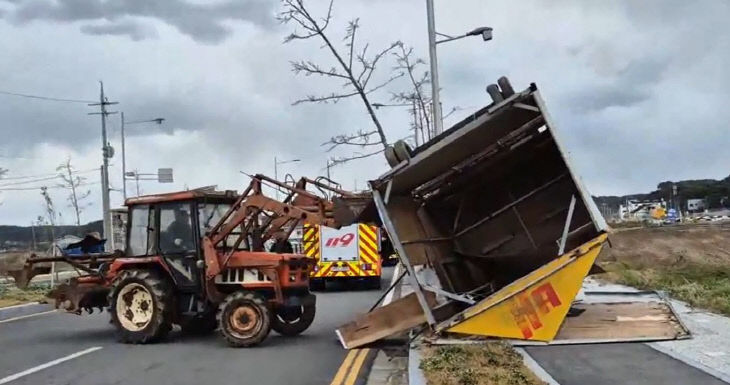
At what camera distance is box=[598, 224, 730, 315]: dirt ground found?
14359 mm

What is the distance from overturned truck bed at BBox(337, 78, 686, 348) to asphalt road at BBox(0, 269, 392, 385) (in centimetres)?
114

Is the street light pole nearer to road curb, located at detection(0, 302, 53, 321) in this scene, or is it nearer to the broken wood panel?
the broken wood panel

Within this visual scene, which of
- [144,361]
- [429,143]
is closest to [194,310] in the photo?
[144,361]

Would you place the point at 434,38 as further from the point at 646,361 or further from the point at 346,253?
the point at 646,361

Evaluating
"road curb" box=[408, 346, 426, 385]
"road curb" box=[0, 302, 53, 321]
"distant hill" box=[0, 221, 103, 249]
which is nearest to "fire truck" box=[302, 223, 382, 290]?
"road curb" box=[0, 302, 53, 321]

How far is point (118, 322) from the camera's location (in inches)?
544

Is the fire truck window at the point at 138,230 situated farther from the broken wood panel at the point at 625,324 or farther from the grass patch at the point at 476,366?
the broken wood panel at the point at 625,324

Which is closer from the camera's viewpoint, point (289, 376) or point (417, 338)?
point (289, 376)

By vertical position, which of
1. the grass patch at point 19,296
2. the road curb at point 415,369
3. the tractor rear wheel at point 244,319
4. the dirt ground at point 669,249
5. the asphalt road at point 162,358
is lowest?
the road curb at point 415,369

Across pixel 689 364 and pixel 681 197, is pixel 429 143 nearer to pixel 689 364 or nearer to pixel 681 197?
pixel 689 364

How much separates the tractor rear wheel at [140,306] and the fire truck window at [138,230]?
45 cm

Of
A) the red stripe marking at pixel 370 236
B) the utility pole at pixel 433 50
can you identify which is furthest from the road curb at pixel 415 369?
the red stripe marking at pixel 370 236

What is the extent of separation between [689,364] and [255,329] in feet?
22.3

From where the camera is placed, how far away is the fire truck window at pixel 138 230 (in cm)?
1437
